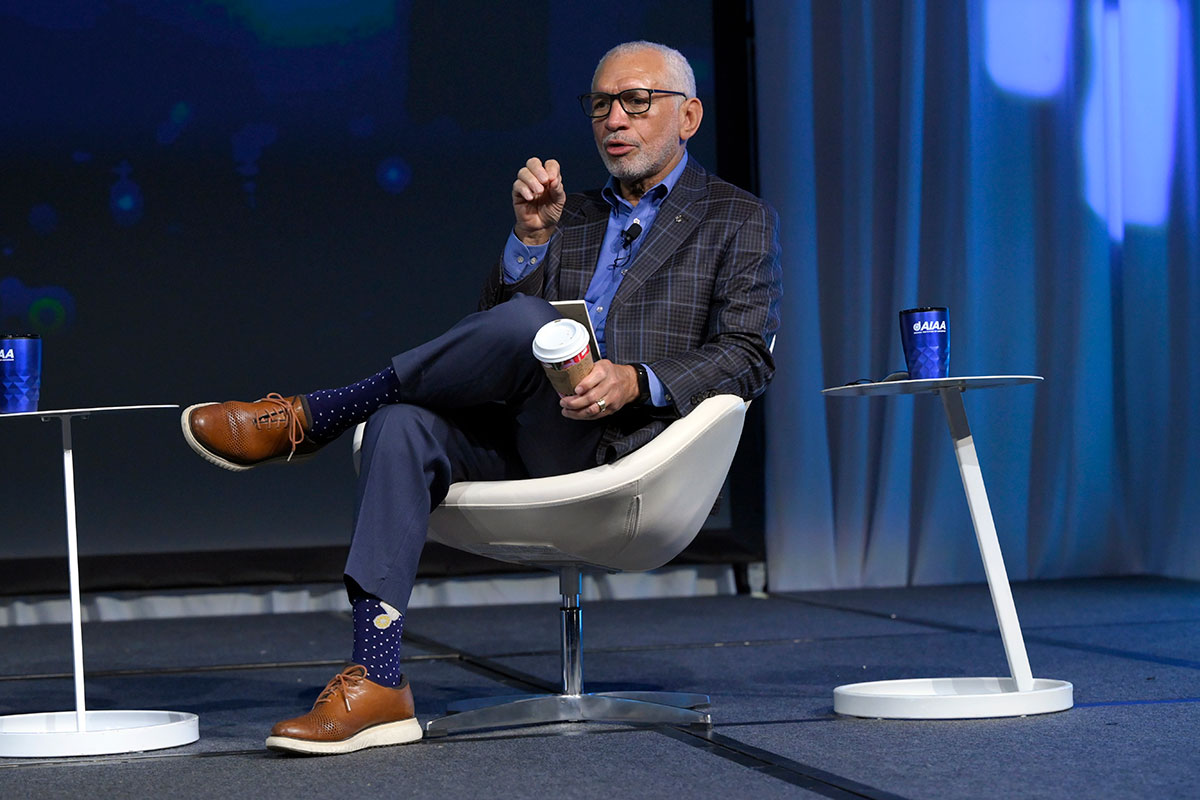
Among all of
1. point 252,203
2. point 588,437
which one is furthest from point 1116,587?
point 252,203

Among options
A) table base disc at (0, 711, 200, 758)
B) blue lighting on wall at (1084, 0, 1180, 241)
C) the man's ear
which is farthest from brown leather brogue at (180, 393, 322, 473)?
blue lighting on wall at (1084, 0, 1180, 241)

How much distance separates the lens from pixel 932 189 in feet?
13.8

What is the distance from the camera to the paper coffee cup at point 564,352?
1.77 m

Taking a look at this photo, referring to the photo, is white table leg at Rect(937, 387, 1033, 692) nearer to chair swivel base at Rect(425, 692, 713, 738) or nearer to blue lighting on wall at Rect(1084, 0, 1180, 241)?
Result: chair swivel base at Rect(425, 692, 713, 738)

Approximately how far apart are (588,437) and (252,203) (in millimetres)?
2387

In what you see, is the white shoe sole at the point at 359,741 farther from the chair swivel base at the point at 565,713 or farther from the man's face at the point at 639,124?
the man's face at the point at 639,124

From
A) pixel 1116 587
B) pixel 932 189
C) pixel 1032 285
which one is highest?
pixel 932 189

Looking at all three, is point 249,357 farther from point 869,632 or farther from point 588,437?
point 588,437

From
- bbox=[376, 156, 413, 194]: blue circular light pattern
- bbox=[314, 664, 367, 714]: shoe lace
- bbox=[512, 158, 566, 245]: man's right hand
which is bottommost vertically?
bbox=[314, 664, 367, 714]: shoe lace

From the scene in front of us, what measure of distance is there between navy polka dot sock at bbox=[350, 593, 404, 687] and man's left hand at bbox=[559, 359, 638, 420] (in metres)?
0.36

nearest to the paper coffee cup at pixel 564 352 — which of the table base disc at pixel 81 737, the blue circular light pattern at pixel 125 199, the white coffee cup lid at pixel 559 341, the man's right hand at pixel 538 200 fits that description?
the white coffee cup lid at pixel 559 341

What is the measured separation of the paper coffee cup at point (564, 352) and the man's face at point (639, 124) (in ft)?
1.77

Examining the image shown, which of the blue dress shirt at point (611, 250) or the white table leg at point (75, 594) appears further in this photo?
the blue dress shirt at point (611, 250)

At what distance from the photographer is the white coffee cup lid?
1.77m
